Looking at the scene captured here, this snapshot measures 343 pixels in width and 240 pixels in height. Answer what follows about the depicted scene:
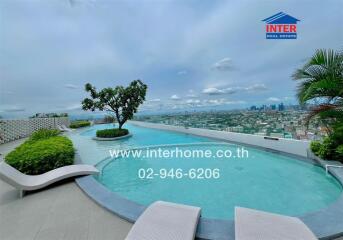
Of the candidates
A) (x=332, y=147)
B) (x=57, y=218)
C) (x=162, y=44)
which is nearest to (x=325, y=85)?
(x=332, y=147)

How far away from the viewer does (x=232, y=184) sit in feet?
14.3

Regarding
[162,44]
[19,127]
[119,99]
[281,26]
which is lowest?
[19,127]

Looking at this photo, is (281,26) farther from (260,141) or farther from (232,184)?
(232,184)

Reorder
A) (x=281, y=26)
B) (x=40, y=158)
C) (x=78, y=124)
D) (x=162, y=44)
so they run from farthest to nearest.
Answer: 1. (x=78, y=124)
2. (x=162, y=44)
3. (x=281, y=26)
4. (x=40, y=158)

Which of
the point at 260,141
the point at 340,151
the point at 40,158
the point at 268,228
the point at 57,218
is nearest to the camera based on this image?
the point at 268,228

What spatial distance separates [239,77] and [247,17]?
14.7 ft

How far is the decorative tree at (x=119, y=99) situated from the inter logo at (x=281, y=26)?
8.95 m

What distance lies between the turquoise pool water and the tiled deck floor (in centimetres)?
108

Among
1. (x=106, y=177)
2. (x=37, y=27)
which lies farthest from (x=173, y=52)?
(x=106, y=177)

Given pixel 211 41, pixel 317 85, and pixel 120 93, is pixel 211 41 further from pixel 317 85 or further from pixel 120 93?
pixel 120 93

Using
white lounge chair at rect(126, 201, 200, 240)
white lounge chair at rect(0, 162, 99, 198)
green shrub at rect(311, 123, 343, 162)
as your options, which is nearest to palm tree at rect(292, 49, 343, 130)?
green shrub at rect(311, 123, 343, 162)

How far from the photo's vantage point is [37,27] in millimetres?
7121

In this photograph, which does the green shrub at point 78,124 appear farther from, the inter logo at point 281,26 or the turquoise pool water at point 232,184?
the inter logo at point 281,26

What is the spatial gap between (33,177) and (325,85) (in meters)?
7.25
